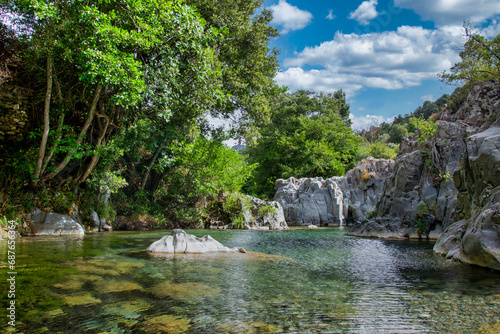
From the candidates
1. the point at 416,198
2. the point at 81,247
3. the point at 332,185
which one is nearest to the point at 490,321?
the point at 81,247

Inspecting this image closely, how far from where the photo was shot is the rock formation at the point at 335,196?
103ft

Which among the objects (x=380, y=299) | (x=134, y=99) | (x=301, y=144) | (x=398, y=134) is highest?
(x=398, y=134)

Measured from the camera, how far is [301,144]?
39.8 meters

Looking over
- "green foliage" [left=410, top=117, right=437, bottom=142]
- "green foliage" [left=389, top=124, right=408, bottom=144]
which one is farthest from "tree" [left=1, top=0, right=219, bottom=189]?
"green foliage" [left=389, top=124, right=408, bottom=144]

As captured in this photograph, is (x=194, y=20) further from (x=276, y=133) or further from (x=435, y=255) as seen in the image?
(x=276, y=133)

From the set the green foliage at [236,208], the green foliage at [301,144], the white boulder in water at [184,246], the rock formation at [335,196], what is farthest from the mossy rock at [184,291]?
the green foliage at [301,144]

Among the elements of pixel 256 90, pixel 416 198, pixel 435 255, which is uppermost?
pixel 256 90

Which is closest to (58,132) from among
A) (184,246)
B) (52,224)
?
(52,224)

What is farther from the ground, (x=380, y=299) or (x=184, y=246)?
(x=184, y=246)

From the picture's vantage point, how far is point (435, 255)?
10.3m

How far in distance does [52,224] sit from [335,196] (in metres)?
24.5

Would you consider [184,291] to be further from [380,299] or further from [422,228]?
[422,228]

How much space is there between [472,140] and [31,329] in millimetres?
12095

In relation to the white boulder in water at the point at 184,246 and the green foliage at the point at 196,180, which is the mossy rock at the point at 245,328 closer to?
the white boulder in water at the point at 184,246
